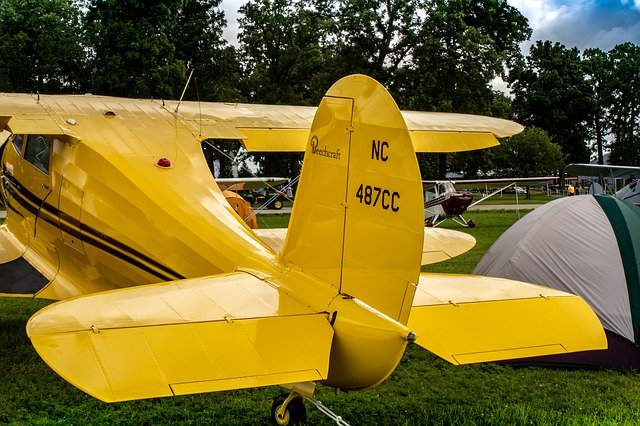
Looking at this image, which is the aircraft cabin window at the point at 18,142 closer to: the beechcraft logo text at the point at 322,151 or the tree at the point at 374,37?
the beechcraft logo text at the point at 322,151

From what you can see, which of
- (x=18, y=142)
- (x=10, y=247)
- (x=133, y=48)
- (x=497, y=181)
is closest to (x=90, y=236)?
(x=10, y=247)

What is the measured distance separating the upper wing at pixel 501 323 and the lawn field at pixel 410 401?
131 cm

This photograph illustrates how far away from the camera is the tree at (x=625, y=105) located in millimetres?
73750

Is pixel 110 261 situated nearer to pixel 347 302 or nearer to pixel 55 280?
pixel 55 280

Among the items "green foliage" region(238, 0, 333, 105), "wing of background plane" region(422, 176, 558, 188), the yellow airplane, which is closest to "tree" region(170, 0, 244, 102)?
"green foliage" region(238, 0, 333, 105)

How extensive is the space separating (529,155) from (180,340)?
185 ft

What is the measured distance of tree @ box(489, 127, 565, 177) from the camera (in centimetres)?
5725

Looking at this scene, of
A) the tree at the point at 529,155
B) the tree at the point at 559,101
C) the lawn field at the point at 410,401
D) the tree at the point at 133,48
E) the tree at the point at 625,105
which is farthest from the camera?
the tree at the point at 625,105

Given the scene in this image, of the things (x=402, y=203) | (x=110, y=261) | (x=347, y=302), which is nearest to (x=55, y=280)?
(x=110, y=261)

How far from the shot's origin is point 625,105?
74.9 m

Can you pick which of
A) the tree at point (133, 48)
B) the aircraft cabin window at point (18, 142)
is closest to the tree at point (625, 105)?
the tree at point (133, 48)

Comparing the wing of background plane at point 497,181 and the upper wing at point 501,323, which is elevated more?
the wing of background plane at point 497,181

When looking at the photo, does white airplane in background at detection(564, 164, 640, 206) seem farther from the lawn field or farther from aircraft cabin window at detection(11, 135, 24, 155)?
aircraft cabin window at detection(11, 135, 24, 155)

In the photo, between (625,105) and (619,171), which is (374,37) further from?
(625,105)
